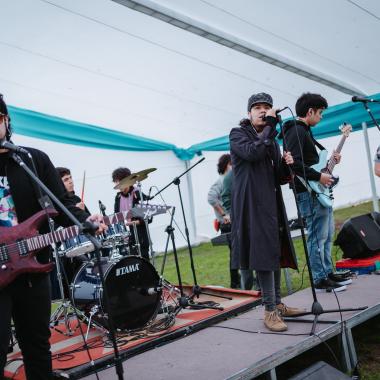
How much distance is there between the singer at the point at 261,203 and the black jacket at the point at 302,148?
31.3 inches

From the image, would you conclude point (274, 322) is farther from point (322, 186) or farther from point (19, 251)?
point (19, 251)

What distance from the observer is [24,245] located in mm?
2107

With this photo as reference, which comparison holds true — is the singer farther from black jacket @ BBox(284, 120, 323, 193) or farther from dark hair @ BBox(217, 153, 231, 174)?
dark hair @ BBox(217, 153, 231, 174)

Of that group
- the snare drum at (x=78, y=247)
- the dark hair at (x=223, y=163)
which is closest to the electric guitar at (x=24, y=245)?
the snare drum at (x=78, y=247)

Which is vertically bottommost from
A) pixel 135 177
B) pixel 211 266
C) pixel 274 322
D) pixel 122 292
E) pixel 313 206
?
pixel 211 266

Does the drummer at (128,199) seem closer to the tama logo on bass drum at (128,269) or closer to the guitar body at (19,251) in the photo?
the tama logo on bass drum at (128,269)

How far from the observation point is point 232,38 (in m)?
6.02

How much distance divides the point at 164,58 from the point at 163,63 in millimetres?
128

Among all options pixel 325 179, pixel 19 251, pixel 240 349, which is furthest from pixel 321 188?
pixel 19 251

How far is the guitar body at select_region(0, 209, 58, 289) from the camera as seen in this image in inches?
78.8

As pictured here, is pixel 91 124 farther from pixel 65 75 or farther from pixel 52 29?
pixel 52 29

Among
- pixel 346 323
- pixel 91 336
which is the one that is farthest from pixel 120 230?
pixel 346 323

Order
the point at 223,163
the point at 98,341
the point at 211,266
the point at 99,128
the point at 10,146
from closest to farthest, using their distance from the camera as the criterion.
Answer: the point at 10,146 → the point at 98,341 → the point at 223,163 → the point at 211,266 → the point at 99,128

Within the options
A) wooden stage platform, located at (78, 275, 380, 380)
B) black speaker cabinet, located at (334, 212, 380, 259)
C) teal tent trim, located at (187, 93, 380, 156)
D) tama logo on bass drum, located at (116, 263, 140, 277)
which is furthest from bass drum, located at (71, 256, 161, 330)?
teal tent trim, located at (187, 93, 380, 156)
